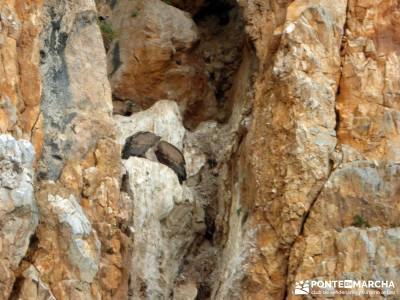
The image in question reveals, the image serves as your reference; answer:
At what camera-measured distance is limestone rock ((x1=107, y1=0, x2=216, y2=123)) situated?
2398 cm

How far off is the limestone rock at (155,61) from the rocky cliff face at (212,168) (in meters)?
1.14

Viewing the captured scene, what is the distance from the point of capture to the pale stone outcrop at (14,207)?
15250 mm

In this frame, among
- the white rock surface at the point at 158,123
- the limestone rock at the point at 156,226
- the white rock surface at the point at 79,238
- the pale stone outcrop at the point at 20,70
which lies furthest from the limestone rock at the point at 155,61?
the white rock surface at the point at 79,238

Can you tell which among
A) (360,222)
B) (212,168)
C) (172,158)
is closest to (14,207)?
(360,222)

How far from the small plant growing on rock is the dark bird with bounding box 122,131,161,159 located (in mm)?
6202

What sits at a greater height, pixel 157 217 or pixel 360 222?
pixel 157 217

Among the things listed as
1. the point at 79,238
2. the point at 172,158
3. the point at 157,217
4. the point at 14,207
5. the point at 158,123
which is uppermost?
the point at 158,123

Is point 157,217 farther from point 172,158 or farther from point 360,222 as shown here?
point 360,222

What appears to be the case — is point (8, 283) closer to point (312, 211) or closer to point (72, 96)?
point (72, 96)

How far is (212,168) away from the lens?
22.8 metres

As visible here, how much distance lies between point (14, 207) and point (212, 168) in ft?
26.5

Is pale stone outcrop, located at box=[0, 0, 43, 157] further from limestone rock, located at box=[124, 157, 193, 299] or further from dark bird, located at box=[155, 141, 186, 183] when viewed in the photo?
dark bird, located at box=[155, 141, 186, 183]

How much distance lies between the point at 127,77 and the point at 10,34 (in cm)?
726

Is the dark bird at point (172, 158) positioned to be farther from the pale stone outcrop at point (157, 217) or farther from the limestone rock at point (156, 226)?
the limestone rock at point (156, 226)
